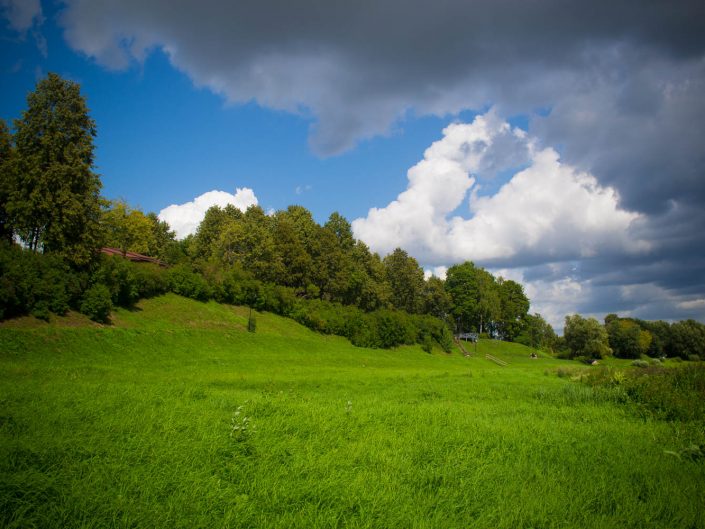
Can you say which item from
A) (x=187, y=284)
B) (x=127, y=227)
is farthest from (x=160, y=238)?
(x=187, y=284)

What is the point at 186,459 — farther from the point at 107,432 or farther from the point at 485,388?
the point at 485,388

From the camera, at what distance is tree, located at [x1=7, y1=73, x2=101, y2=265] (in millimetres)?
34562

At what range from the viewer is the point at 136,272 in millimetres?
41156

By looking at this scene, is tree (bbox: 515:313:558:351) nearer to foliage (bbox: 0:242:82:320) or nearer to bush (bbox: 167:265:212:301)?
bush (bbox: 167:265:212:301)

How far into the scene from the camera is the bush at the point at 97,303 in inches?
1268

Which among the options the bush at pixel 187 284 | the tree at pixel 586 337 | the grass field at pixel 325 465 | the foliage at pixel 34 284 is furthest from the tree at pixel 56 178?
the tree at pixel 586 337

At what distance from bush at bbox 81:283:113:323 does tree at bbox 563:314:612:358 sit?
98.0 metres

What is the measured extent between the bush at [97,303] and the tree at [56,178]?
3.64 metres

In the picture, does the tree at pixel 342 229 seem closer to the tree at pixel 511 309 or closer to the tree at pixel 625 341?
the tree at pixel 511 309

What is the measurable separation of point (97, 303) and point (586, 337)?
102121 millimetres

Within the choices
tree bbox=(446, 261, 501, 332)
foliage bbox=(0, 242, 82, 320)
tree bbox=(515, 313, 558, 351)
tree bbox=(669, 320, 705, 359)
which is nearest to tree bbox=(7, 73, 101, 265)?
foliage bbox=(0, 242, 82, 320)

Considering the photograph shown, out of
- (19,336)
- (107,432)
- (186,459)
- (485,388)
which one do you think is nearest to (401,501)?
(186,459)

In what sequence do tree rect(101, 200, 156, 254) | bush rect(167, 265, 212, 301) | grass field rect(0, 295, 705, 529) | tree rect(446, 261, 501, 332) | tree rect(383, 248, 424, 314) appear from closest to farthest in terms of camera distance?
1. grass field rect(0, 295, 705, 529)
2. bush rect(167, 265, 212, 301)
3. tree rect(101, 200, 156, 254)
4. tree rect(383, 248, 424, 314)
5. tree rect(446, 261, 501, 332)

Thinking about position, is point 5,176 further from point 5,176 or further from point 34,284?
point 34,284
